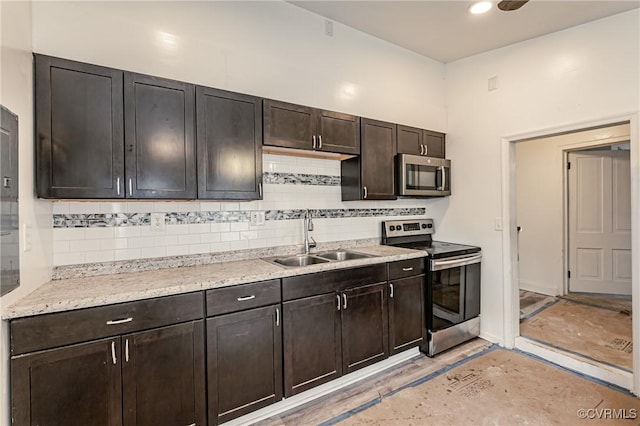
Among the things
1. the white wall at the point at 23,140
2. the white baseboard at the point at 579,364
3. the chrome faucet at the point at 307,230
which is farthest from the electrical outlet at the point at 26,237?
the white baseboard at the point at 579,364

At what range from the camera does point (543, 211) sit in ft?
15.5

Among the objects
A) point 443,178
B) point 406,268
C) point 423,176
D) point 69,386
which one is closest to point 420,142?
point 423,176

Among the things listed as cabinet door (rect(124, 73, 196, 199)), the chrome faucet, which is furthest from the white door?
cabinet door (rect(124, 73, 196, 199))

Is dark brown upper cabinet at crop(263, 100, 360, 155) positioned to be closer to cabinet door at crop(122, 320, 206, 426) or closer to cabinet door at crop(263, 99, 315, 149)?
cabinet door at crop(263, 99, 315, 149)

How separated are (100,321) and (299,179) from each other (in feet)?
5.93

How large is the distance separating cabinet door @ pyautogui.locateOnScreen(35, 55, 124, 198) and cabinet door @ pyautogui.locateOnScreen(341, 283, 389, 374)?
175 centimetres

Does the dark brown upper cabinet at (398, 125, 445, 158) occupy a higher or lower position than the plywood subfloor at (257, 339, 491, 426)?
higher

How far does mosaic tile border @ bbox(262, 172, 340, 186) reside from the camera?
8.92ft

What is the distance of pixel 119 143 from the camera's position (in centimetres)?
187

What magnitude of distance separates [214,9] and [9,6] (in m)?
1.23

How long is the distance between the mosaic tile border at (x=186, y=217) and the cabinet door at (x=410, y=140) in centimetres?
72

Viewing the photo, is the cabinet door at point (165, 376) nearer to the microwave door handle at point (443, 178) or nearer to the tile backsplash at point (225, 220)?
the tile backsplash at point (225, 220)

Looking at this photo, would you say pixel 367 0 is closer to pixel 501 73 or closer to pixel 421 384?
pixel 501 73

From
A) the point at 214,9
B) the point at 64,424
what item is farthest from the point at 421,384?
the point at 214,9
